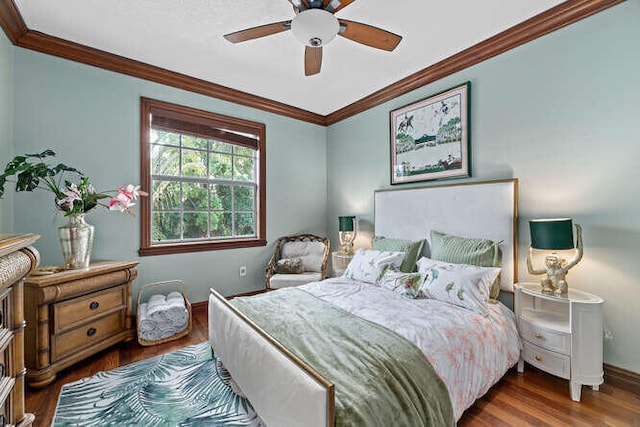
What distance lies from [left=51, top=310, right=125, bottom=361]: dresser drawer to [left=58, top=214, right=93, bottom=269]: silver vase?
505mm

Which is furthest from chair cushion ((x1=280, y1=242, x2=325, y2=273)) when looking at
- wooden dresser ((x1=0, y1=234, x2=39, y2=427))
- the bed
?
wooden dresser ((x1=0, y1=234, x2=39, y2=427))

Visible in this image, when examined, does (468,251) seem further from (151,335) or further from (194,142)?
(194,142)

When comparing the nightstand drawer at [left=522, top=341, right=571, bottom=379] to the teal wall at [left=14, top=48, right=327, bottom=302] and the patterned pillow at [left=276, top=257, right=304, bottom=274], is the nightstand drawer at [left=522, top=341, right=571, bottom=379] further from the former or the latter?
the teal wall at [left=14, top=48, right=327, bottom=302]

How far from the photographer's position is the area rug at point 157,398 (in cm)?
165

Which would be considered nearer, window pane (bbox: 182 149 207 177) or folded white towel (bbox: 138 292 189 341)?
folded white towel (bbox: 138 292 189 341)

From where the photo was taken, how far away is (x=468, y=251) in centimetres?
241

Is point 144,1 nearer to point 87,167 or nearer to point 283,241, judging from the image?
point 87,167

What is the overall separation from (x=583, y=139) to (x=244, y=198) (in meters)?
3.54

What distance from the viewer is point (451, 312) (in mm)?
1905

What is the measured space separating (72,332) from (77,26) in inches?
99.1

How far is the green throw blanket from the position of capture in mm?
1119

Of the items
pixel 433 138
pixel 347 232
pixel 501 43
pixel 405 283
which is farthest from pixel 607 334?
pixel 347 232

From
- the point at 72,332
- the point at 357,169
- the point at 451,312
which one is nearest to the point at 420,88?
the point at 357,169

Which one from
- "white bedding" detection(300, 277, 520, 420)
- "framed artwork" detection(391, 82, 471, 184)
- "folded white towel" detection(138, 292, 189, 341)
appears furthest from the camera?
"framed artwork" detection(391, 82, 471, 184)
